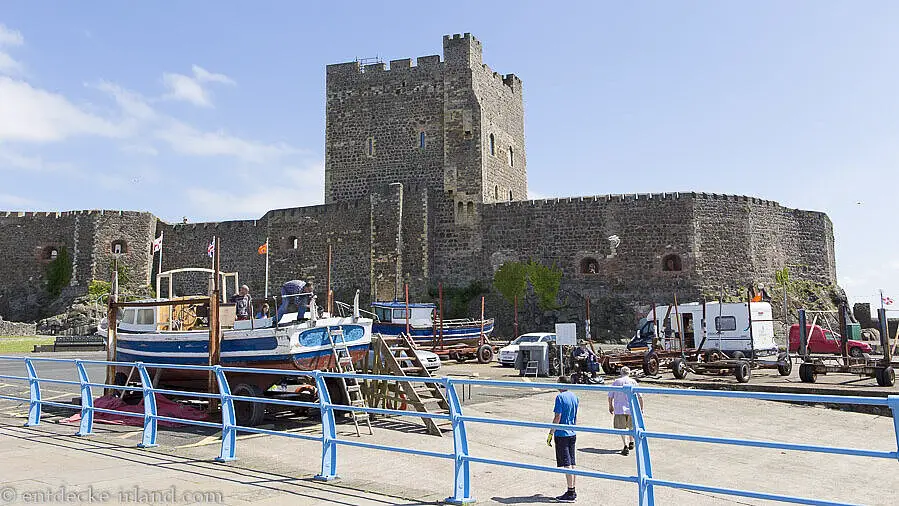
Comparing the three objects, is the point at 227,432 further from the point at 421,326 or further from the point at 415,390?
the point at 421,326

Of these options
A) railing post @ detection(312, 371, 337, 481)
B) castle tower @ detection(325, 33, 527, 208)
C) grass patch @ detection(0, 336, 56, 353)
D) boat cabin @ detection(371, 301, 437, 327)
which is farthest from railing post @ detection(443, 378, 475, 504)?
grass patch @ detection(0, 336, 56, 353)

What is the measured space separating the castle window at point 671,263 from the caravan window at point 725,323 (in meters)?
9.35

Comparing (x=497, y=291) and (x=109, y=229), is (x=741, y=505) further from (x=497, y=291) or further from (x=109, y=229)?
(x=109, y=229)

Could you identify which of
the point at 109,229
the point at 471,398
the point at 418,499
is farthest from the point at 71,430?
the point at 109,229

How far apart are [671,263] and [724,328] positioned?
32.0ft

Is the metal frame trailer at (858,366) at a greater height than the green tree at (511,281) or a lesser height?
lesser

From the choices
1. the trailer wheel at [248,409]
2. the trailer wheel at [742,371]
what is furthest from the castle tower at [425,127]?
the trailer wheel at [248,409]

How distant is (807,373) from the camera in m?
16.9

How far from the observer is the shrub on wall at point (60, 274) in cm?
4009

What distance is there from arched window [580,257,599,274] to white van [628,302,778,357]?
29.1 feet

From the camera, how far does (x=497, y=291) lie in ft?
105

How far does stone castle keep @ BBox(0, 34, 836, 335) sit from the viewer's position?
30922mm

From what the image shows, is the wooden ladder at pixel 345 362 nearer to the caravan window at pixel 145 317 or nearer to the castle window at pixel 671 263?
the caravan window at pixel 145 317

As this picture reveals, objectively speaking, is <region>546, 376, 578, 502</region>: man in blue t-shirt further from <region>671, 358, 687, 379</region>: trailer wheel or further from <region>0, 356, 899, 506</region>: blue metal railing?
<region>671, 358, 687, 379</region>: trailer wheel
